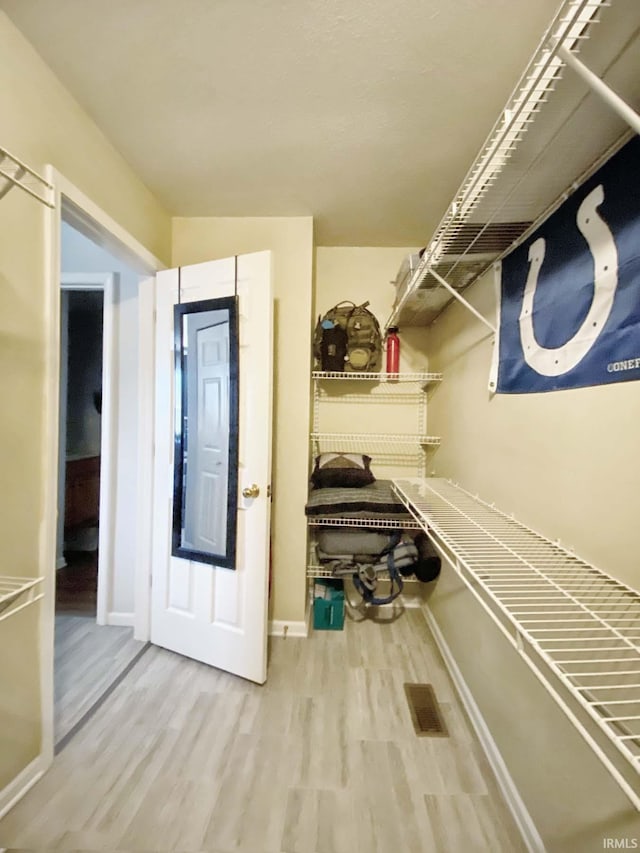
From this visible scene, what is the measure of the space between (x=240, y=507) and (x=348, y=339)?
4.01 ft

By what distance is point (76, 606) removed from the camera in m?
2.47

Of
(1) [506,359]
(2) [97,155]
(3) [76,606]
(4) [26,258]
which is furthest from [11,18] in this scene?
(3) [76,606]

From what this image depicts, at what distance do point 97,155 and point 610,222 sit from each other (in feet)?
6.04

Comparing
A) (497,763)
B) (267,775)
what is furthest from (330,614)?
(497,763)

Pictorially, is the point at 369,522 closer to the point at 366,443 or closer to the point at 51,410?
the point at 366,443

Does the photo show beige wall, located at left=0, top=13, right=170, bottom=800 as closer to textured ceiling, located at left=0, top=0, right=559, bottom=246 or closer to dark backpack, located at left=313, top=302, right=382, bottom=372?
textured ceiling, located at left=0, top=0, right=559, bottom=246

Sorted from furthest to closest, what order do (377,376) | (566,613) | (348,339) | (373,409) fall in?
(373,409) < (377,376) < (348,339) < (566,613)

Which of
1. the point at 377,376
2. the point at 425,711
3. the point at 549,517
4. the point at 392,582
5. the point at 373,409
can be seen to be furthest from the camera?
the point at 373,409

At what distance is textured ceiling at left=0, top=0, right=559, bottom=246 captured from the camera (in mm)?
1064

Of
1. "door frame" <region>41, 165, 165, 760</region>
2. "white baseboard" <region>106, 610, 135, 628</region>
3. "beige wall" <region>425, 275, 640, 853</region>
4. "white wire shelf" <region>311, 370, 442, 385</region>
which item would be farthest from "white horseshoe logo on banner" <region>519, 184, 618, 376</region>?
"white baseboard" <region>106, 610, 135, 628</region>

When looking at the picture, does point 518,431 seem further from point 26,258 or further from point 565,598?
point 26,258

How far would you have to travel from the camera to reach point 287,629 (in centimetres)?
217

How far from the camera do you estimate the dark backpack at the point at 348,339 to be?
2309 mm

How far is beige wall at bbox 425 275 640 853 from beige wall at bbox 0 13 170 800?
5.42 feet
